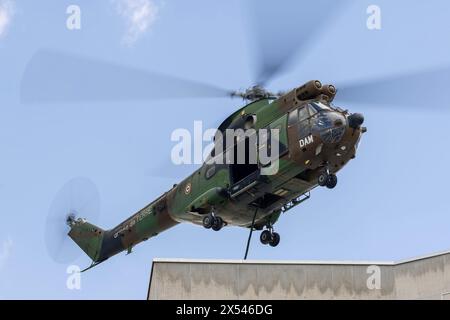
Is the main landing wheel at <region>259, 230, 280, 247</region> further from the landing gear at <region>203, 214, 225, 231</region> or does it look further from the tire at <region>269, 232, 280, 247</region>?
the landing gear at <region>203, 214, 225, 231</region>

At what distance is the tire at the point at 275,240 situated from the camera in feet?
116

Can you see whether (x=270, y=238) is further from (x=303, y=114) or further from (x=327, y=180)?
(x=303, y=114)

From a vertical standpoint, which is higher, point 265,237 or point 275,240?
point 265,237

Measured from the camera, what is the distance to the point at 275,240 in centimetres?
3522

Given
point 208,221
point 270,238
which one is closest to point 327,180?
point 270,238

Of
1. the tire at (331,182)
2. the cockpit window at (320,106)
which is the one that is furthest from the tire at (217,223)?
the cockpit window at (320,106)

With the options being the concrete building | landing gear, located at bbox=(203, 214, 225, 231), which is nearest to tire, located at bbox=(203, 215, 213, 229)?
landing gear, located at bbox=(203, 214, 225, 231)

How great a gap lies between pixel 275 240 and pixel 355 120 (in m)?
7.34

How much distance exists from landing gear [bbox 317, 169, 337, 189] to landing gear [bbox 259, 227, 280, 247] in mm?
4878

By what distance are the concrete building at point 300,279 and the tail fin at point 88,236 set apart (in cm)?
718

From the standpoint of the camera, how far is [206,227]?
3444cm

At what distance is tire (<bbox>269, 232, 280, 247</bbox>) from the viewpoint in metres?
35.2
